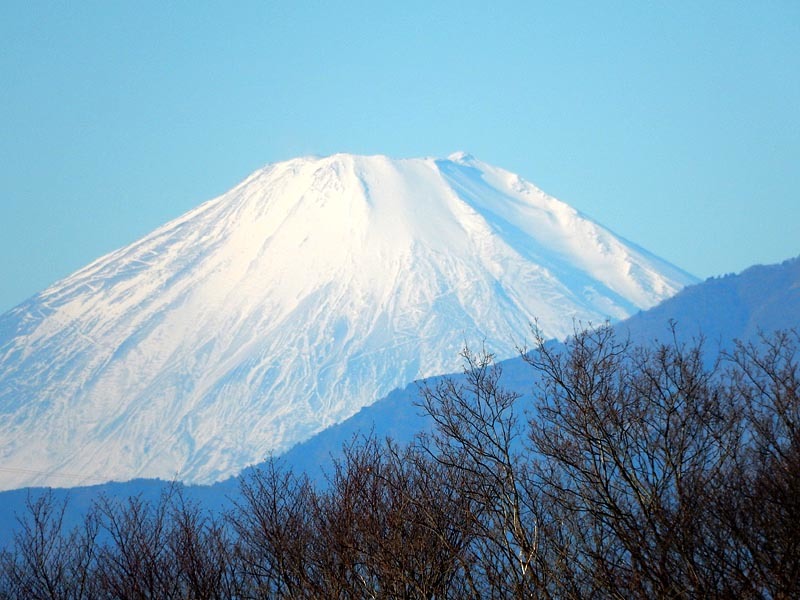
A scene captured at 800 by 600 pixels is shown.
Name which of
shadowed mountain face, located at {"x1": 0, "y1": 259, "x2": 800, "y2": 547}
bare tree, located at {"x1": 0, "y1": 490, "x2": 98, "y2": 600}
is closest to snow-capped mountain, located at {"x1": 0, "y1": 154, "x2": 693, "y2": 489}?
shadowed mountain face, located at {"x1": 0, "y1": 259, "x2": 800, "y2": 547}

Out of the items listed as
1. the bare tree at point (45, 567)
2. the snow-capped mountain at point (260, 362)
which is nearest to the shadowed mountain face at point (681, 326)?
the snow-capped mountain at point (260, 362)

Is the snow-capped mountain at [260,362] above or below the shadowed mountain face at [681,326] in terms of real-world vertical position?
above

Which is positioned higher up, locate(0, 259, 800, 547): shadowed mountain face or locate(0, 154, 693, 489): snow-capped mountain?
locate(0, 154, 693, 489): snow-capped mountain

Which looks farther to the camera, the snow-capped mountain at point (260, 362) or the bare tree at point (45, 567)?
the snow-capped mountain at point (260, 362)

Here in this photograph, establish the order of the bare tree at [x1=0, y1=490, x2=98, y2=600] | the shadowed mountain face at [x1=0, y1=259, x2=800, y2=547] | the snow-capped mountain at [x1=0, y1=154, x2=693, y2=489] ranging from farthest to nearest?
Result: the snow-capped mountain at [x1=0, y1=154, x2=693, y2=489] < the shadowed mountain face at [x1=0, y1=259, x2=800, y2=547] < the bare tree at [x1=0, y1=490, x2=98, y2=600]

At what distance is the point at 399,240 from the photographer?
656ft

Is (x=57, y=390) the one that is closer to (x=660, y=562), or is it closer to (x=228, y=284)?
(x=228, y=284)

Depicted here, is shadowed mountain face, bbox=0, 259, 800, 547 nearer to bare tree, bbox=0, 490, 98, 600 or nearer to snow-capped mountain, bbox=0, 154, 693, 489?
snow-capped mountain, bbox=0, 154, 693, 489

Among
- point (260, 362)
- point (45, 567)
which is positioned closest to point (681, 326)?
point (260, 362)

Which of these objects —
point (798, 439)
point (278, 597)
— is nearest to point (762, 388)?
point (798, 439)

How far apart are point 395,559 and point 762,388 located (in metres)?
4.55

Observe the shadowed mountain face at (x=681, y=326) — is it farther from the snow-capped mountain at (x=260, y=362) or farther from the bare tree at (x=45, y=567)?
the bare tree at (x=45, y=567)

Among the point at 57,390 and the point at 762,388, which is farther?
the point at 57,390

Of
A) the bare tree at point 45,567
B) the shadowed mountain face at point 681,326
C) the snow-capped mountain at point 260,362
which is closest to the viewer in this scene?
the bare tree at point 45,567
